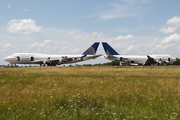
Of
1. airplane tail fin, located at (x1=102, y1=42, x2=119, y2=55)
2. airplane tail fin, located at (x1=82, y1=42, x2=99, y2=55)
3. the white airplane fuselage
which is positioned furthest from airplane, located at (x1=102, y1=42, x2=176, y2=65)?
the white airplane fuselage

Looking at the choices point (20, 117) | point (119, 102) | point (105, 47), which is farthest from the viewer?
point (105, 47)

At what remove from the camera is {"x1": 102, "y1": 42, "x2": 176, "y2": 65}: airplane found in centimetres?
6559

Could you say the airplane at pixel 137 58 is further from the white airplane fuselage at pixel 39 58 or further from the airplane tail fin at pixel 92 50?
the white airplane fuselage at pixel 39 58

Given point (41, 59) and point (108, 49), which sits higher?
point (108, 49)

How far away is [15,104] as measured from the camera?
7.02m

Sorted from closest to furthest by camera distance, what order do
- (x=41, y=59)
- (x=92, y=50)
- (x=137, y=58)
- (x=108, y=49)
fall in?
(x=41, y=59)
(x=137, y=58)
(x=108, y=49)
(x=92, y=50)

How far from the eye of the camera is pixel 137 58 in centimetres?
6812

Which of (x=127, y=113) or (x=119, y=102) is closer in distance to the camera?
(x=127, y=113)

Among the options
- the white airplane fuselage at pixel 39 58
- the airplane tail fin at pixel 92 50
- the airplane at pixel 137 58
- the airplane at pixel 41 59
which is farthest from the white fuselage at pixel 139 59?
the white airplane fuselage at pixel 39 58

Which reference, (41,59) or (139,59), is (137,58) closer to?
(139,59)

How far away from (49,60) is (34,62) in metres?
5.33

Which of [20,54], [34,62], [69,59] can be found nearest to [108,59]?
[69,59]

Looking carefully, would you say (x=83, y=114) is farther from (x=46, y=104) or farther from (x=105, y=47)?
(x=105, y=47)

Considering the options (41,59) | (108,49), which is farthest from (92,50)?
(41,59)
